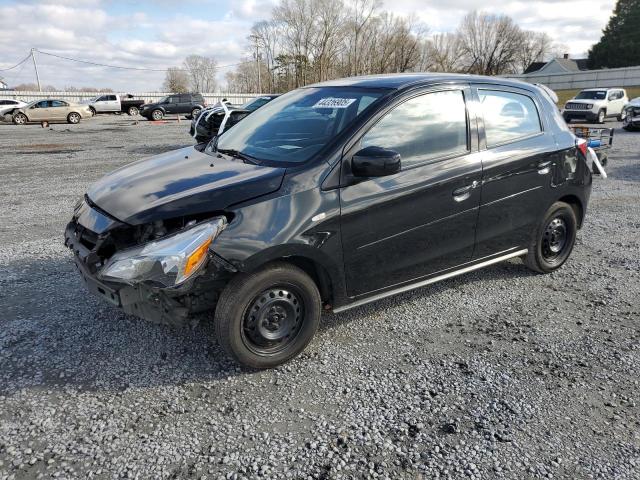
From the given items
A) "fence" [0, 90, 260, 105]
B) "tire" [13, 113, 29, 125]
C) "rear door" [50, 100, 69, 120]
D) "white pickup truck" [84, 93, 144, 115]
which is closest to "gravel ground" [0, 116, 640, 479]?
"rear door" [50, 100, 69, 120]

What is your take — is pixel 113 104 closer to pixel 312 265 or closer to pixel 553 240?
pixel 553 240

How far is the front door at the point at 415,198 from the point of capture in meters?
3.15

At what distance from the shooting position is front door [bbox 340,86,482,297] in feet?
10.3

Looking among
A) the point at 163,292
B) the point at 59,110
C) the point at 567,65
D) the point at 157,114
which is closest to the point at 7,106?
the point at 59,110

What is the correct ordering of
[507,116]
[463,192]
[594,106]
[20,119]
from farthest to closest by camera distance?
1. [20,119]
2. [594,106]
3. [507,116]
4. [463,192]

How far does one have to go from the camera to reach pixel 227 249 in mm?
2691

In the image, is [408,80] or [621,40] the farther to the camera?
[621,40]

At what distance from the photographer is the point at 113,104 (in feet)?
123

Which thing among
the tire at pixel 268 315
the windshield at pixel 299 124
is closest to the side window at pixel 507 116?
the windshield at pixel 299 124

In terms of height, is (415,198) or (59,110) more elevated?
(59,110)

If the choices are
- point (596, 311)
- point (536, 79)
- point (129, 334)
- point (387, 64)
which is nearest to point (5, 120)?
point (129, 334)

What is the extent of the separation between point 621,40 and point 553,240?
229 ft

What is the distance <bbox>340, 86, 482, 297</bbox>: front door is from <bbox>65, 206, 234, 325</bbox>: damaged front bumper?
2.87 ft

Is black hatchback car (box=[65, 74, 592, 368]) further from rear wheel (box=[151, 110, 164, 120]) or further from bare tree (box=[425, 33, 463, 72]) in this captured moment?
bare tree (box=[425, 33, 463, 72])
